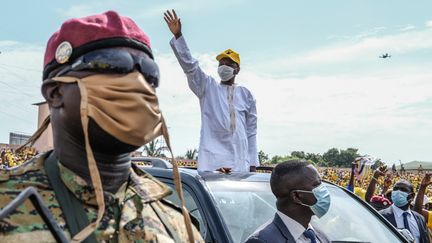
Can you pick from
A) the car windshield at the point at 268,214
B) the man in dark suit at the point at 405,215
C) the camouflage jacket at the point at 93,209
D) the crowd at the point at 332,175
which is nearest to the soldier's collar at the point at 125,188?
the camouflage jacket at the point at 93,209

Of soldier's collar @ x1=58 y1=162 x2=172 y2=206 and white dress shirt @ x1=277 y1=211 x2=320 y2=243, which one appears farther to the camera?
white dress shirt @ x1=277 y1=211 x2=320 y2=243

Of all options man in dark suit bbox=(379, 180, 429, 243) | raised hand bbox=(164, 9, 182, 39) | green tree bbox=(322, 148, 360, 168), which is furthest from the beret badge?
green tree bbox=(322, 148, 360, 168)

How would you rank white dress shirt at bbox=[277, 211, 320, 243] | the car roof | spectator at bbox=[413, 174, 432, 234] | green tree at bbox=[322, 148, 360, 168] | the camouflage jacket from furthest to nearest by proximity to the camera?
green tree at bbox=[322, 148, 360, 168], spectator at bbox=[413, 174, 432, 234], the car roof, white dress shirt at bbox=[277, 211, 320, 243], the camouflage jacket

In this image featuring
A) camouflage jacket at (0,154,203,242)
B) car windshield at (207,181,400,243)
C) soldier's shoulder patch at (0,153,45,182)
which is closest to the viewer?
camouflage jacket at (0,154,203,242)

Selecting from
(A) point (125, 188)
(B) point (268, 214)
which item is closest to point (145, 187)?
(A) point (125, 188)

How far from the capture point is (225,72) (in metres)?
5.36

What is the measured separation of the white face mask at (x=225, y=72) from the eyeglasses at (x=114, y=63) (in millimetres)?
3669

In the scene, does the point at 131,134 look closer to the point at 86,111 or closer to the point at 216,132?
the point at 86,111

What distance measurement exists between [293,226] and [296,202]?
0.16 metres

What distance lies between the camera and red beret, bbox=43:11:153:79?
164 centimetres

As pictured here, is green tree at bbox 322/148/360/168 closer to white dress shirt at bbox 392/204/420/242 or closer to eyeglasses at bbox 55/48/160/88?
white dress shirt at bbox 392/204/420/242

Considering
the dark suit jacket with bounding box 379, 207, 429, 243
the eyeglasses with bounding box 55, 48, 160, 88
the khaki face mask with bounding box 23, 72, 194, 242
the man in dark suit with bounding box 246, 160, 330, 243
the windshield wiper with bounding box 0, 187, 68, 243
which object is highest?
the eyeglasses with bounding box 55, 48, 160, 88

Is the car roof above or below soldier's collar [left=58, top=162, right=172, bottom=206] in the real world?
below

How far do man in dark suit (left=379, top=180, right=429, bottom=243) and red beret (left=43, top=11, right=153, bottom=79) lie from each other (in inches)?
211
